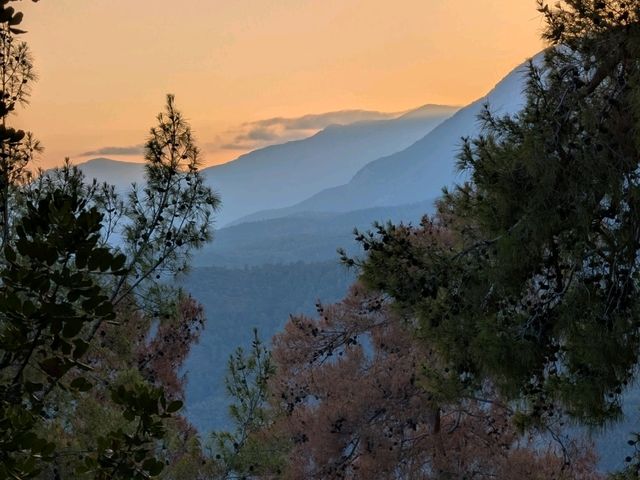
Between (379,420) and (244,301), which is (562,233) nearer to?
(379,420)

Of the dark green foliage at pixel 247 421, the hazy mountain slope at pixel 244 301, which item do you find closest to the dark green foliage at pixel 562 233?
the dark green foliage at pixel 247 421

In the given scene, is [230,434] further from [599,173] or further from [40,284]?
[40,284]

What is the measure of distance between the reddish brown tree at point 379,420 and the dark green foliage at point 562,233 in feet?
15.8

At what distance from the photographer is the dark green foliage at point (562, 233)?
4.78 m

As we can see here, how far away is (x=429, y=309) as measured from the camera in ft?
18.4

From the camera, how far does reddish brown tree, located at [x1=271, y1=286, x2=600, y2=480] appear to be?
34.4ft

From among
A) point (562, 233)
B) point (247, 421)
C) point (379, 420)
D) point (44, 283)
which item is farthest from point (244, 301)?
point (44, 283)

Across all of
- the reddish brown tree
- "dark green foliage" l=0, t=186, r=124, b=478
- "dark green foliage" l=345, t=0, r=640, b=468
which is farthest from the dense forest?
the reddish brown tree

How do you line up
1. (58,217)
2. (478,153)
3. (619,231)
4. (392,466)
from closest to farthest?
(58,217) → (619,231) → (478,153) → (392,466)

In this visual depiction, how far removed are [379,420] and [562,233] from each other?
670 cm

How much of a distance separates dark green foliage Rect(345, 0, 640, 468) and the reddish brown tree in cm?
480

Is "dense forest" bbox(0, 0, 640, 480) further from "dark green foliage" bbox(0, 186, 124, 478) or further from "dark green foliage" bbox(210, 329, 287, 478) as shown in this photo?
"dark green foliage" bbox(0, 186, 124, 478)

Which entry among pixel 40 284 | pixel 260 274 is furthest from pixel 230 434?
pixel 260 274

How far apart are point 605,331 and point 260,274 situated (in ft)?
445
